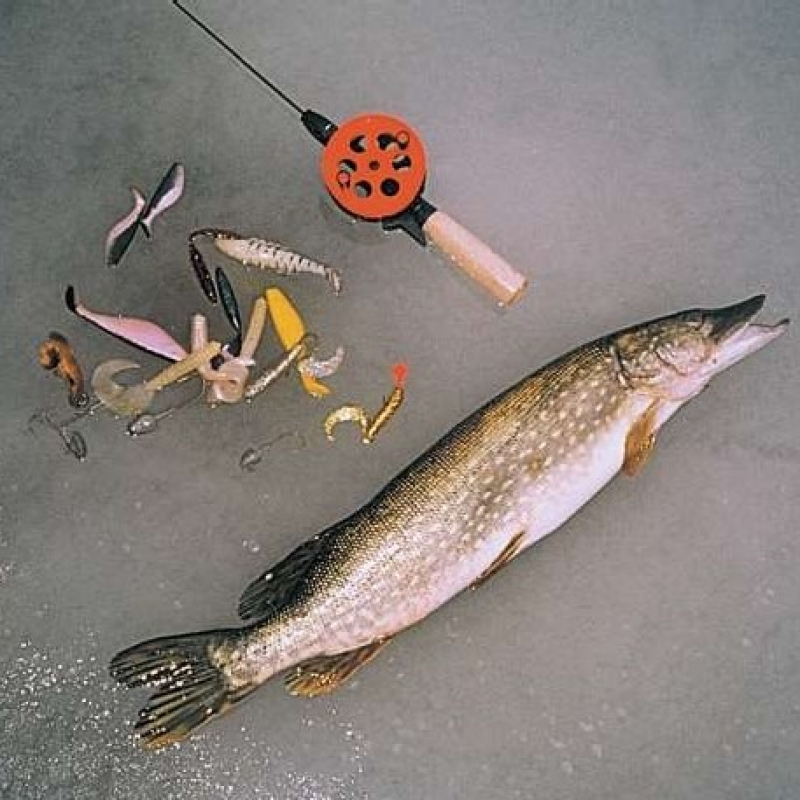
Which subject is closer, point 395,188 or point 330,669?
point 330,669

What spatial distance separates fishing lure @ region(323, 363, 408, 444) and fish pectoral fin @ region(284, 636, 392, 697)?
44 centimetres

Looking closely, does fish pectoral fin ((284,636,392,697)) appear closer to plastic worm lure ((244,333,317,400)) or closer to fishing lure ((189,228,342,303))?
plastic worm lure ((244,333,317,400))

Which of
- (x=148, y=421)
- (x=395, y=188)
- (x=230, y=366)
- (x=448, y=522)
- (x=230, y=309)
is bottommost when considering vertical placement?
(x=448, y=522)

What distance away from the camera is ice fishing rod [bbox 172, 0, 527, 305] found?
2.24 m

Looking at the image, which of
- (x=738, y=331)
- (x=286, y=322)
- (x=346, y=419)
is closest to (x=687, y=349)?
(x=738, y=331)

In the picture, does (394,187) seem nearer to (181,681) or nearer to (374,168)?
(374,168)

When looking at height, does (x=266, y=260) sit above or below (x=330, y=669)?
above

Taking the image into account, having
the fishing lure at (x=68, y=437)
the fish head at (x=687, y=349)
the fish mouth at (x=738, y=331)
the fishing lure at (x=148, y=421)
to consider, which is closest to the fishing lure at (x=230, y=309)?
the fishing lure at (x=148, y=421)

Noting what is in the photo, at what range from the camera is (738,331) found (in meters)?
2.13

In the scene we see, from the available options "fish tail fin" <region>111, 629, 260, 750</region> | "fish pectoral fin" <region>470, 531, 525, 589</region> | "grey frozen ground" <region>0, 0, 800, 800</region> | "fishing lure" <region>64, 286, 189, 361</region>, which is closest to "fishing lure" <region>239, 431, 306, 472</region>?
"grey frozen ground" <region>0, 0, 800, 800</region>

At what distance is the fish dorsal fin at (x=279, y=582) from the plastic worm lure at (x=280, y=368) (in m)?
0.36

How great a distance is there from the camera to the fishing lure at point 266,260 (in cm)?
235

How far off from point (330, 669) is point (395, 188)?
3.21ft

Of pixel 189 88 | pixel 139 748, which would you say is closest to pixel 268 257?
pixel 189 88
